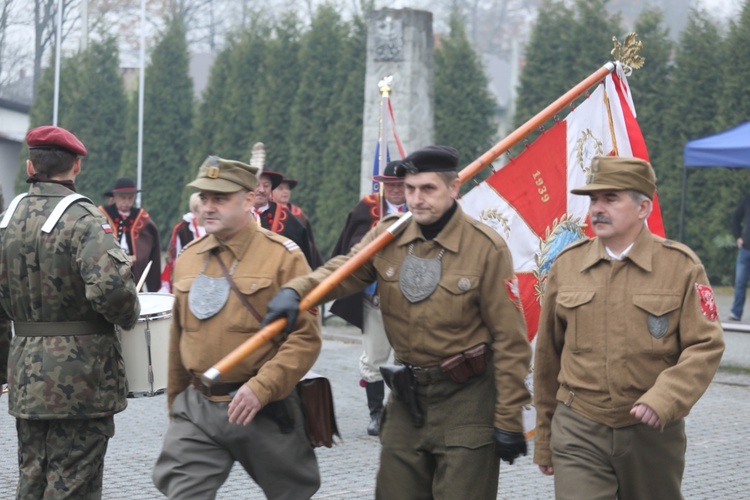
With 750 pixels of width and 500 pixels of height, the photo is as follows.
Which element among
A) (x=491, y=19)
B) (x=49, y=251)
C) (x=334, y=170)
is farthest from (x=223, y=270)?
(x=491, y=19)

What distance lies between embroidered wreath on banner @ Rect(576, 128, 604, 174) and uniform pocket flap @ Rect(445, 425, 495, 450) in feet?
6.22

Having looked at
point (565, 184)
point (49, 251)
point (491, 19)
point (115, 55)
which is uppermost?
point (491, 19)

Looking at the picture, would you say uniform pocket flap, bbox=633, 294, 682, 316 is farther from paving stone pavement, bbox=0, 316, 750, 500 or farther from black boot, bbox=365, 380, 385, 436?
black boot, bbox=365, 380, 385, 436

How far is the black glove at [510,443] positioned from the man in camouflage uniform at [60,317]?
68.4 inches

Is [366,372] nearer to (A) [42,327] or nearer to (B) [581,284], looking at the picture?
(A) [42,327]

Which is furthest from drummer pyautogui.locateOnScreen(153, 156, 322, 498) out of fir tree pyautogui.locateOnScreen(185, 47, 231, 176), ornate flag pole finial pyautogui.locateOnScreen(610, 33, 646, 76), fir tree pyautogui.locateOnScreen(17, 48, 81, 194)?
fir tree pyautogui.locateOnScreen(17, 48, 81, 194)

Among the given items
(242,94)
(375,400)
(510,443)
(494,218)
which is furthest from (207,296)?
(242,94)

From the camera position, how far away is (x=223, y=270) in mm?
4883

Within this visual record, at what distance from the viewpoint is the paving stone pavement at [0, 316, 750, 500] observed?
7133mm

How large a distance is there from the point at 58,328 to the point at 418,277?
1656 millimetres

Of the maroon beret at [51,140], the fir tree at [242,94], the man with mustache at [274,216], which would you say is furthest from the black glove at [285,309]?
the fir tree at [242,94]

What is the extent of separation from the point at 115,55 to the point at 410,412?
26648mm

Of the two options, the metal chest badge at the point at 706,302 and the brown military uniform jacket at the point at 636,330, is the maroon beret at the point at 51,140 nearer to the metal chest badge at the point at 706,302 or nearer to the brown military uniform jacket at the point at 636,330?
the brown military uniform jacket at the point at 636,330

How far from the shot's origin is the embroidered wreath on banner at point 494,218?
19.0 ft
